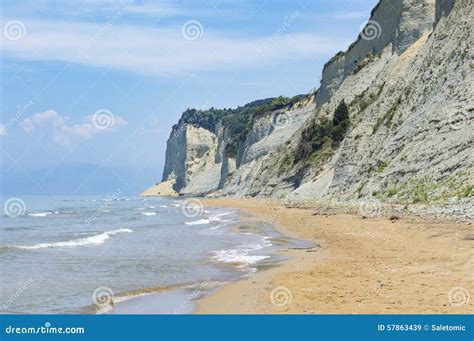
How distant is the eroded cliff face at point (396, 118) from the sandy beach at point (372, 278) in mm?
5221

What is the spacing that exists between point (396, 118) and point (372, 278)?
29.2 m

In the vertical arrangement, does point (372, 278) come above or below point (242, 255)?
above

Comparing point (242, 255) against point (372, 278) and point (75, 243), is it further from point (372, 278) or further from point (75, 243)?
point (75, 243)

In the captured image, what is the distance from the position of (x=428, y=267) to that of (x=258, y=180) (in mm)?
70907

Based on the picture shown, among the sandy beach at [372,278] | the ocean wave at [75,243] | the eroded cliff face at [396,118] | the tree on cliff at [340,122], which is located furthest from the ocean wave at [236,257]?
the tree on cliff at [340,122]

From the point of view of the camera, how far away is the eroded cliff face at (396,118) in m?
29.4

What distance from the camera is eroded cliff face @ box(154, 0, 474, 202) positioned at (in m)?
29.4

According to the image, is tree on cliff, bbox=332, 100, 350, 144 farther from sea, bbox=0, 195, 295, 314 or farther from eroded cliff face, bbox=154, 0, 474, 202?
sea, bbox=0, 195, 295, 314

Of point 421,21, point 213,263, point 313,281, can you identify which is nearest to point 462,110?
point 213,263

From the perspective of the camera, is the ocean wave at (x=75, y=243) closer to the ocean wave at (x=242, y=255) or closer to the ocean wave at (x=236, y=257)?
the ocean wave at (x=242, y=255)

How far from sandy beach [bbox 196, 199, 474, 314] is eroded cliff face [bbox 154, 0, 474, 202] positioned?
522 centimetres

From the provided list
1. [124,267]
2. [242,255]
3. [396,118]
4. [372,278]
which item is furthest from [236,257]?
[396,118]

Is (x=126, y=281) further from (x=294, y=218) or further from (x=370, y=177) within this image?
(x=370, y=177)

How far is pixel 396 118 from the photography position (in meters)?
40.6
